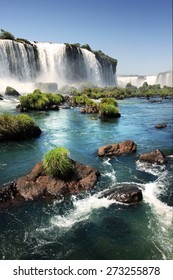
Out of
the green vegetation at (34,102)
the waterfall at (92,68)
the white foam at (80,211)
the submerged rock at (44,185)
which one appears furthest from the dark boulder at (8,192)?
the waterfall at (92,68)

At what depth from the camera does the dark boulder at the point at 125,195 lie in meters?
16.3

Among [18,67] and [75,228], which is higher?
[18,67]

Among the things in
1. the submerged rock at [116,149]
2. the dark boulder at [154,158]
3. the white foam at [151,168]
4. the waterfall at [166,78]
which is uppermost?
the waterfall at [166,78]

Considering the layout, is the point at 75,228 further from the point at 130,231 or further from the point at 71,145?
the point at 71,145

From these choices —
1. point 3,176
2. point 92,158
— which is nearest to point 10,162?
point 3,176

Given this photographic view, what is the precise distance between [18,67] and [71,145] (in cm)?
7857

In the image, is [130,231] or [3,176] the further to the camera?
[3,176]

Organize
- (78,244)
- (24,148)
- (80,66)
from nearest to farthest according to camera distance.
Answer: (78,244), (24,148), (80,66)

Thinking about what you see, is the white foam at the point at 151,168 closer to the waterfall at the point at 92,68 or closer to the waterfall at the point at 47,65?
the waterfall at the point at 47,65

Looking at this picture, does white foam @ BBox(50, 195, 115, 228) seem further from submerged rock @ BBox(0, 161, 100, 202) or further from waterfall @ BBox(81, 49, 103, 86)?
waterfall @ BBox(81, 49, 103, 86)

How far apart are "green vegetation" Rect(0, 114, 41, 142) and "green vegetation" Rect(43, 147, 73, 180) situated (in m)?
12.8

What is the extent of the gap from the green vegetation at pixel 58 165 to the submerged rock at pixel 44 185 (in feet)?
1.05

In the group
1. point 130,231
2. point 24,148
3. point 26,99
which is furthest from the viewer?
point 26,99

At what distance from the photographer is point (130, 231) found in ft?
44.6
